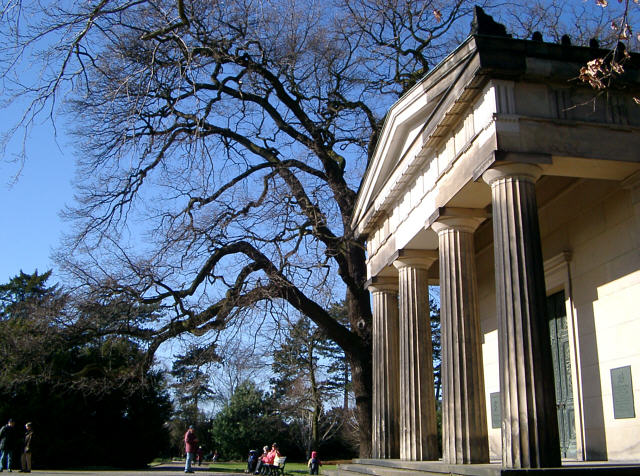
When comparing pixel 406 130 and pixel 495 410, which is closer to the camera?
pixel 406 130

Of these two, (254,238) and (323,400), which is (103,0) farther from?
(323,400)

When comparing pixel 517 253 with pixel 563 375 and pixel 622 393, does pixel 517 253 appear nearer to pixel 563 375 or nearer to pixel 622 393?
pixel 622 393

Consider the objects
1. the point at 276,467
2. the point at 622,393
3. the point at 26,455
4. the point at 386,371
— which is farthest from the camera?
the point at 276,467

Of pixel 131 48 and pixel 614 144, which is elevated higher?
pixel 131 48

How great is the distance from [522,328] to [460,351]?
2174mm

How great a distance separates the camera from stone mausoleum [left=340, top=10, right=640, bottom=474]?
29.5 ft

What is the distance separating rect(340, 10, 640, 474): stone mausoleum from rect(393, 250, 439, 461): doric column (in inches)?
1.1

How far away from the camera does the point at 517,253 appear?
9133 mm

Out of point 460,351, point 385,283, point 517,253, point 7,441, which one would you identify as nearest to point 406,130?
point 385,283

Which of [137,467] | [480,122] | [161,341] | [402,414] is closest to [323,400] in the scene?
[137,467]

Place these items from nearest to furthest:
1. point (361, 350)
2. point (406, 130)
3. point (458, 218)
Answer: point (458, 218), point (406, 130), point (361, 350)

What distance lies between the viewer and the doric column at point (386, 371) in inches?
566

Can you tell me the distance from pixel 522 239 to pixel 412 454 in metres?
5.65

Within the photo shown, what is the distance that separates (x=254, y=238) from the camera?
1736 centimetres
